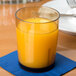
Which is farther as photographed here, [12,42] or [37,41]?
[12,42]

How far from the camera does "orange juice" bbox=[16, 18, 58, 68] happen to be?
60cm

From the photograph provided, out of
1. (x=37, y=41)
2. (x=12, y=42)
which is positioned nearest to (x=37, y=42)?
(x=37, y=41)

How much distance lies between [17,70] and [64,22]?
28 cm

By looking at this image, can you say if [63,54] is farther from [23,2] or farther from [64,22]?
[23,2]

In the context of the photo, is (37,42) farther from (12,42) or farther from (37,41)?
(12,42)

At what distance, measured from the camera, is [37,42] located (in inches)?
23.9

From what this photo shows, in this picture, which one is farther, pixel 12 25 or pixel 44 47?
pixel 12 25

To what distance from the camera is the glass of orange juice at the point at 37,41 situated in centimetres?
60

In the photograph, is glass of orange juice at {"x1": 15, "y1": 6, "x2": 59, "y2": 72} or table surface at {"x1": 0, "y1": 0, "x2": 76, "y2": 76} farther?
table surface at {"x1": 0, "y1": 0, "x2": 76, "y2": 76}

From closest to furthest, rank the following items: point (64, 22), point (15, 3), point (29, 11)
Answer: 1. point (29, 11)
2. point (64, 22)
3. point (15, 3)

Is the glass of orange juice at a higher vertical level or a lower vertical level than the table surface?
higher

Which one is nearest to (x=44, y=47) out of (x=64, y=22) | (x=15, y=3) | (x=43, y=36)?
(x=43, y=36)

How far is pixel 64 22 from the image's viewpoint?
0.83 meters

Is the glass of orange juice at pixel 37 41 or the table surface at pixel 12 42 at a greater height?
the glass of orange juice at pixel 37 41
